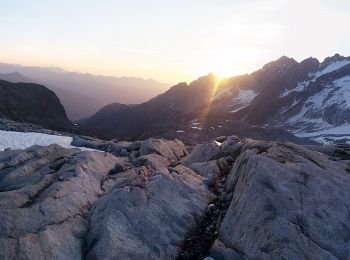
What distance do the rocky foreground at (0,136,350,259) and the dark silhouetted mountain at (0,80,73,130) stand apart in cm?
11724

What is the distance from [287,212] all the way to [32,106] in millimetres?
159082

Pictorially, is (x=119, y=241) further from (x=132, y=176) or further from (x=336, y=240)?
(x=336, y=240)

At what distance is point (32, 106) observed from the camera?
162 metres

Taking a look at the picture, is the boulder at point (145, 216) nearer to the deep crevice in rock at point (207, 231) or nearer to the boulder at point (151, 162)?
the deep crevice in rock at point (207, 231)

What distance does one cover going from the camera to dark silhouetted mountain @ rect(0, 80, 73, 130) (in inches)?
5506

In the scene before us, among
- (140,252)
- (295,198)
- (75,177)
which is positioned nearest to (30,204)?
(75,177)

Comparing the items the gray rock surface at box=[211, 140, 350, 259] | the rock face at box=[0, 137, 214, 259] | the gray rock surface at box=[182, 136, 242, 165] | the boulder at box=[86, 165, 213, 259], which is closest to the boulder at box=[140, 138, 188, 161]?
the gray rock surface at box=[182, 136, 242, 165]

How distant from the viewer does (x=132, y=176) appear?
21875 millimetres

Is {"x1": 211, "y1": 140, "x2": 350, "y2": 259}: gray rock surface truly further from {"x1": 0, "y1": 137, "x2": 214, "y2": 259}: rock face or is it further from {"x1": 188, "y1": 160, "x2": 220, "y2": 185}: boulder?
{"x1": 188, "y1": 160, "x2": 220, "y2": 185}: boulder

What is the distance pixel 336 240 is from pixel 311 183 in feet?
10.5

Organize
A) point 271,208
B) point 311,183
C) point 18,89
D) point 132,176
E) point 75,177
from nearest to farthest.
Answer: point 271,208 → point 311,183 → point 75,177 → point 132,176 → point 18,89

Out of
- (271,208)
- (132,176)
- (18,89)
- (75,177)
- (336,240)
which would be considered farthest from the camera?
(18,89)

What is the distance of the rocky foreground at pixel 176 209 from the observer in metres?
15.0

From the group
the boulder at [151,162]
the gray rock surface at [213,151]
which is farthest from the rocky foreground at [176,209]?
the gray rock surface at [213,151]
